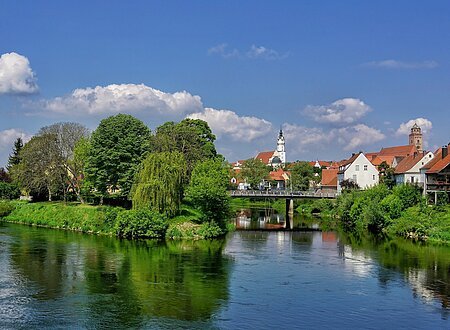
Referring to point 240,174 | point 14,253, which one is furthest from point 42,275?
point 240,174

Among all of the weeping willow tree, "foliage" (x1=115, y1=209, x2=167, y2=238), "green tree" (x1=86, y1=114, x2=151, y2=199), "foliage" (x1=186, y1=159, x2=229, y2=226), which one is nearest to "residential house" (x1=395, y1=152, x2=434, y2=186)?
"foliage" (x1=186, y1=159, x2=229, y2=226)

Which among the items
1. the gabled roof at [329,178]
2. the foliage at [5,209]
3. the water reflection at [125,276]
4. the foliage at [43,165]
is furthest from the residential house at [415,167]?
the foliage at [5,209]

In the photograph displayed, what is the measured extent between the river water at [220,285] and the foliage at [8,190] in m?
30.6

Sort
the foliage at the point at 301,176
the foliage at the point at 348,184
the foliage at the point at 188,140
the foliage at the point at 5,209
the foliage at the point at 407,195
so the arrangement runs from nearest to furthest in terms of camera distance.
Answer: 1. the foliage at the point at 407,195
2. the foliage at the point at 188,140
3. the foliage at the point at 5,209
4. the foliage at the point at 348,184
5. the foliage at the point at 301,176

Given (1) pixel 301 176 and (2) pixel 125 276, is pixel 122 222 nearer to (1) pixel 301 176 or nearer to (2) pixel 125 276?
(2) pixel 125 276

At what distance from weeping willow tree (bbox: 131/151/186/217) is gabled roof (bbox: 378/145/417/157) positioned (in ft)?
192

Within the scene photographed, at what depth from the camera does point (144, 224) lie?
4509 cm

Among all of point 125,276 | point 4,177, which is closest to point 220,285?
point 125,276

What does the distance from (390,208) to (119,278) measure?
32647 millimetres

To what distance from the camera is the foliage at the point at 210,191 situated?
46.5m

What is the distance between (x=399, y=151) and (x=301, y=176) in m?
18.8

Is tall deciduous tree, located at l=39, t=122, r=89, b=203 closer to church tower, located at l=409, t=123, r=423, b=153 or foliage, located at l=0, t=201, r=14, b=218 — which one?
foliage, located at l=0, t=201, r=14, b=218

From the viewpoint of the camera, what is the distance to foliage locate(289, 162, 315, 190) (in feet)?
342

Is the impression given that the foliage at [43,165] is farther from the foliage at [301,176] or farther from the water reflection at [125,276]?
the foliage at [301,176]
